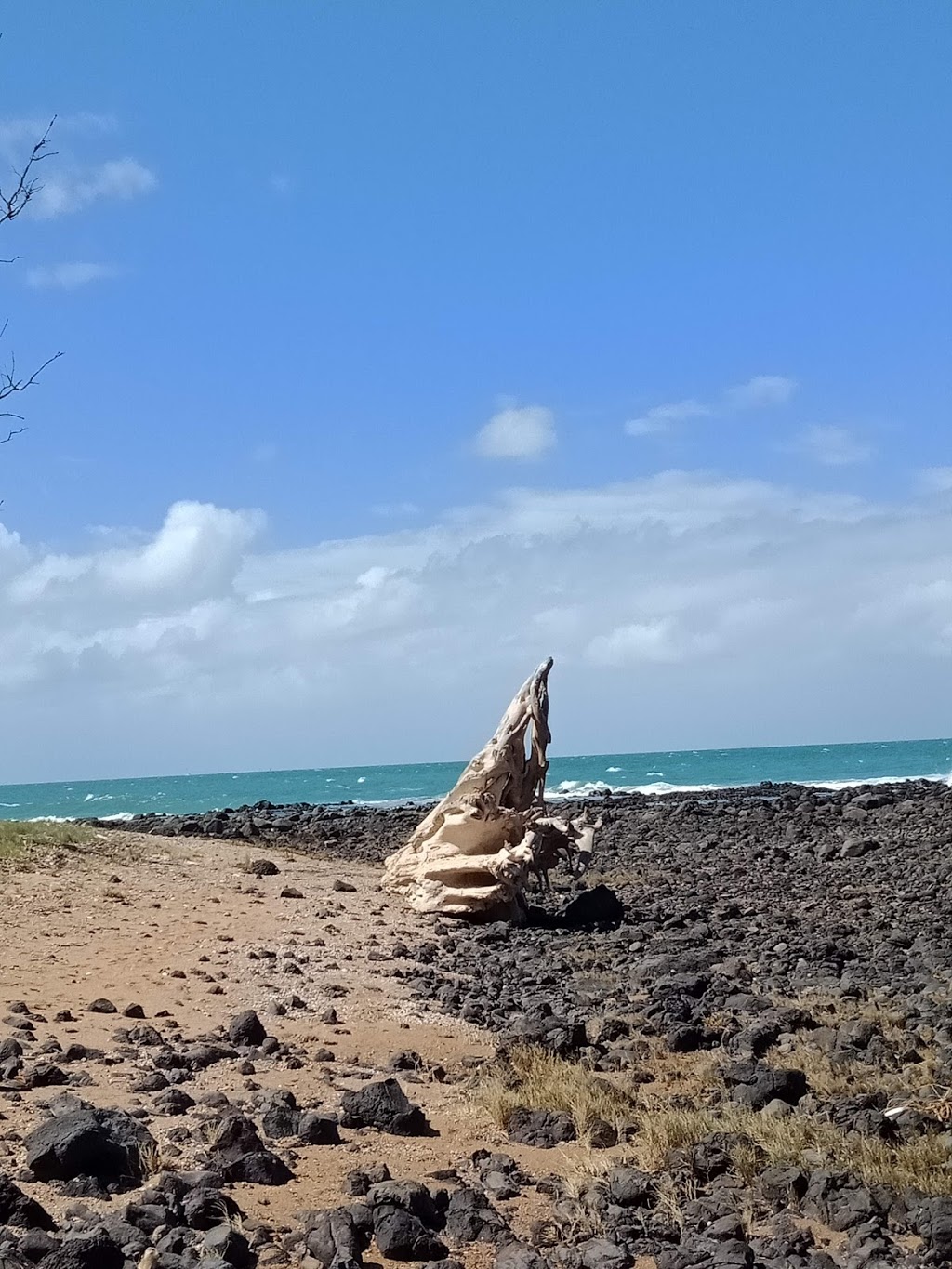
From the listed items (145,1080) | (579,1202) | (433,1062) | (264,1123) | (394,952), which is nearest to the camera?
(579,1202)

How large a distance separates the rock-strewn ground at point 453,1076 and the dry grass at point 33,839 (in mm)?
283

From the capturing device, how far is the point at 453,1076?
8.81 metres

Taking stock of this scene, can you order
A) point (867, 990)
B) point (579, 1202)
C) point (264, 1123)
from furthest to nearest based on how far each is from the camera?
point (867, 990), point (264, 1123), point (579, 1202)

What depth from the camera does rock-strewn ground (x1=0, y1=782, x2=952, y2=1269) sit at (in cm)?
587

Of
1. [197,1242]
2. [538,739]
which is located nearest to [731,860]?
[538,739]

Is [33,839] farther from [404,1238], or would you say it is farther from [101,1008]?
[404,1238]

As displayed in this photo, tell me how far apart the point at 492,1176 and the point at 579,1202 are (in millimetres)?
570

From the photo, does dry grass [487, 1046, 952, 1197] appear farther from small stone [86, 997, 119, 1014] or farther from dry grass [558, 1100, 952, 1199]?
small stone [86, 997, 119, 1014]

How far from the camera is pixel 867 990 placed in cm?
1161

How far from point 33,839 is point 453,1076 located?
891cm

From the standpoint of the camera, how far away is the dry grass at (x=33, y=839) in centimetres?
1484

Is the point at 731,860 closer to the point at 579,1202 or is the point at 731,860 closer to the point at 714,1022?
the point at 714,1022

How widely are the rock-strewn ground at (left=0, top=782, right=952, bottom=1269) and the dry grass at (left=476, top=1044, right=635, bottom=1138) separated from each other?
0.03 meters

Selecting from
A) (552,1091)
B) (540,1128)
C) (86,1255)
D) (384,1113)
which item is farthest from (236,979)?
(86,1255)
